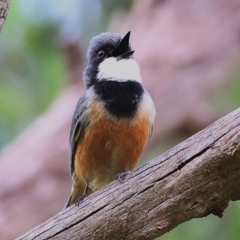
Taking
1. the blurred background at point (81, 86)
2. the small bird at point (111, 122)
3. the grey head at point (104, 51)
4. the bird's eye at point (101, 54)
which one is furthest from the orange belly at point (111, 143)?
the blurred background at point (81, 86)

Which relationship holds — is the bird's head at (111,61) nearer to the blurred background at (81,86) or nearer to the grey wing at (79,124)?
the grey wing at (79,124)

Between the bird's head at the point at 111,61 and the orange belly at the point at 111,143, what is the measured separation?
1.23 ft

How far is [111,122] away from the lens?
165 inches

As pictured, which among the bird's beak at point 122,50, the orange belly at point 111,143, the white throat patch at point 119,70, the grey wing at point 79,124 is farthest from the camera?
the bird's beak at point 122,50

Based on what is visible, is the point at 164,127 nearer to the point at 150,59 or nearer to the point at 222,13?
the point at 150,59

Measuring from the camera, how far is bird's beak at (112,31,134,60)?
4.64 m

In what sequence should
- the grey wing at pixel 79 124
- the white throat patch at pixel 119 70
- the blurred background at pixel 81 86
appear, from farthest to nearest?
the blurred background at pixel 81 86 < the white throat patch at pixel 119 70 < the grey wing at pixel 79 124

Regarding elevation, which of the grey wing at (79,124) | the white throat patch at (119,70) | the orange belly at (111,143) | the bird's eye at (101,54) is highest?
the bird's eye at (101,54)

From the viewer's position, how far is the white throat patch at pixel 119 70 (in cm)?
449

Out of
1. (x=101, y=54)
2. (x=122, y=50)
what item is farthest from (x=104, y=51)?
(x=122, y=50)

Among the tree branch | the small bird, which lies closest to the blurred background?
the small bird

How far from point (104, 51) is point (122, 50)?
17cm

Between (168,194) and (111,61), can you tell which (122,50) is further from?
(168,194)

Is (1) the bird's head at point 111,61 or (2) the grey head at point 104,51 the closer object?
(1) the bird's head at point 111,61
